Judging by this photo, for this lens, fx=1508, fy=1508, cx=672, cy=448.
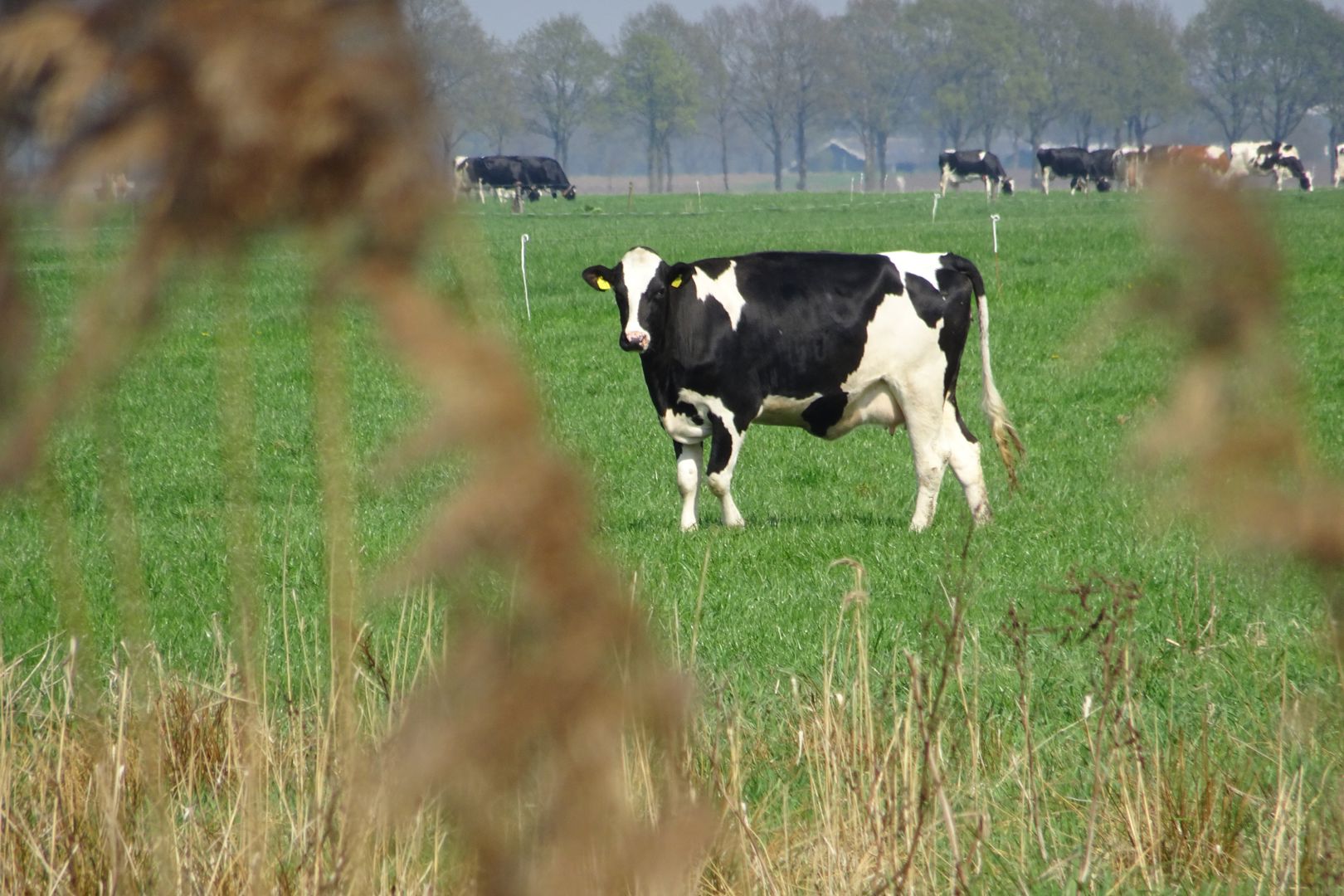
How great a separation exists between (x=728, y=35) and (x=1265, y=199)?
98.3 meters

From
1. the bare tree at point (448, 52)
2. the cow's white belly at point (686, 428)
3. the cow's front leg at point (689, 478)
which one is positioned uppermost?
the bare tree at point (448, 52)

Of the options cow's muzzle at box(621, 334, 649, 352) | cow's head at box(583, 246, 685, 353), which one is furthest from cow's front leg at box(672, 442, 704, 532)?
cow's muzzle at box(621, 334, 649, 352)

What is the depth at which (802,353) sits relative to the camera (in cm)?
888

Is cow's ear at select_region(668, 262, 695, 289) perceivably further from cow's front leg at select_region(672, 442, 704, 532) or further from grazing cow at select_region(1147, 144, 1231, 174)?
grazing cow at select_region(1147, 144, 1231, 174)

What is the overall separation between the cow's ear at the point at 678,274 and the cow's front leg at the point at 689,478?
95cm

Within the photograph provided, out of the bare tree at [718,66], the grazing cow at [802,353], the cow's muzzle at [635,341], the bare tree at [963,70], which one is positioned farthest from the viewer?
the bare tree at [718,66]

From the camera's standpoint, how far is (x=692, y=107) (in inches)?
3654

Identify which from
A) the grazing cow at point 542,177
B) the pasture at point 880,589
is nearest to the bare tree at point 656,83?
the grazing cow at point 542,177

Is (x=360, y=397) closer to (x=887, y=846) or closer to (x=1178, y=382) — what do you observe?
(x=887, y=846)

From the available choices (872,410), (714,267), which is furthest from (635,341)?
(872,410)

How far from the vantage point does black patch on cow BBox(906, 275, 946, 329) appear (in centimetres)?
906

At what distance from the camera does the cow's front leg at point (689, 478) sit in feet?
28.1

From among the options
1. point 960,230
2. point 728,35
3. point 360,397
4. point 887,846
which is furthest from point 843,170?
point 887,846

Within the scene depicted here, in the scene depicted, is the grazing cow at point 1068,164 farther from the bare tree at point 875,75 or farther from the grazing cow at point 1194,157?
the grazing cow at point 1194,157
